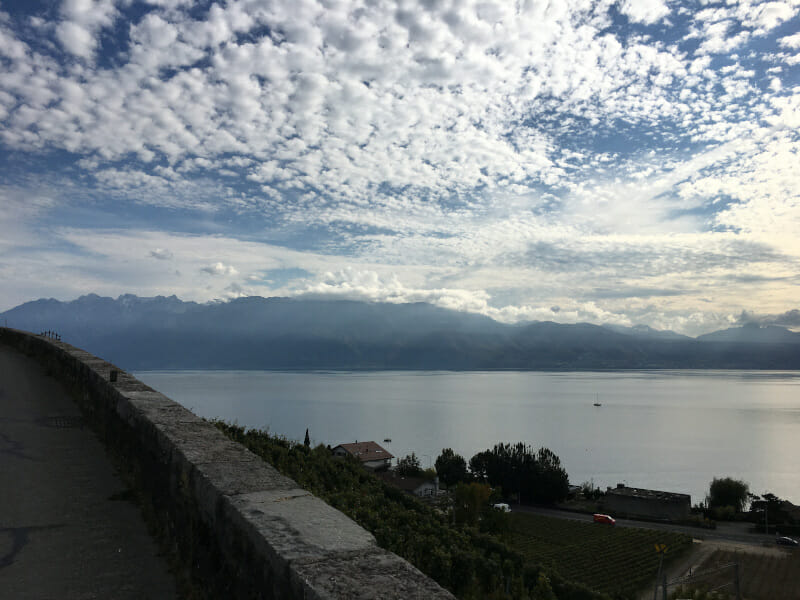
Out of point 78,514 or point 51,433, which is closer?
point 78,514

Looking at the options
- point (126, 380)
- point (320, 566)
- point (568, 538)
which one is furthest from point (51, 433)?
point (568, 538)

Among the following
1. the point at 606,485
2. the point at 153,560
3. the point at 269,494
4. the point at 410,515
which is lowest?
the point at 606,485

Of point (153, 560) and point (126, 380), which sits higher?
point (126, 380)

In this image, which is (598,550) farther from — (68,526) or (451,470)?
(68,526)

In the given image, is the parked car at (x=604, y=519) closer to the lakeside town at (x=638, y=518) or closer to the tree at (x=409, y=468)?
the lakeside town at (x=638, y=518)

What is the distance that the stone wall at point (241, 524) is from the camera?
212 cm

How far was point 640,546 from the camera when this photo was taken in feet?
133

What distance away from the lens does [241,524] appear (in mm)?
2676

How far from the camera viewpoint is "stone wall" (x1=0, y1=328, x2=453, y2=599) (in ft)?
6.95

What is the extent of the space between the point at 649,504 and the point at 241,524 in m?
60.7

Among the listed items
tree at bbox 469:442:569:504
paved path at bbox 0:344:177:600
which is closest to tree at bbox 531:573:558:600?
paved path at bbox 0:344:177:600

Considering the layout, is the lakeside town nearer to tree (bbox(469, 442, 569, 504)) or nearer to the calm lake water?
tree (bbox(469, 442, 569, 504))

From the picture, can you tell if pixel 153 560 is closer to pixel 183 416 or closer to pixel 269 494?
pixel 269 494

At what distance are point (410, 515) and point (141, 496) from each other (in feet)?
16.5
